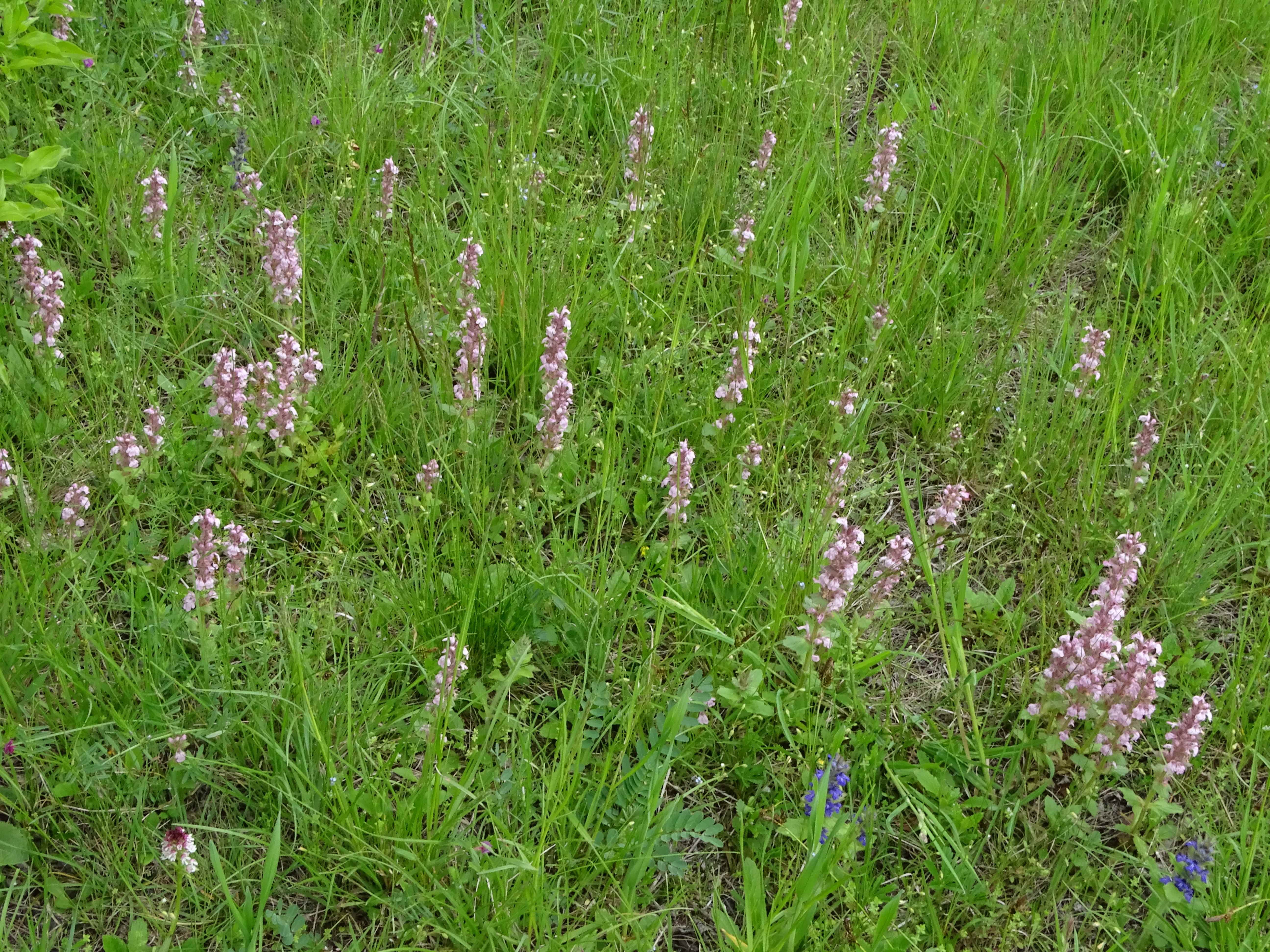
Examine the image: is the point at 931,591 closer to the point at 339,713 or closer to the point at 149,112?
the point at 339,713

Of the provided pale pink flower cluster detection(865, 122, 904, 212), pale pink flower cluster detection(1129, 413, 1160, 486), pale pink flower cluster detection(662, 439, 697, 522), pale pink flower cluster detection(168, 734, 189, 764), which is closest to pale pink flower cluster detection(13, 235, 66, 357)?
pale pink flower cluster detection(168, 734, 189, 764)

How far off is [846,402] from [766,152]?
1170 millimetres

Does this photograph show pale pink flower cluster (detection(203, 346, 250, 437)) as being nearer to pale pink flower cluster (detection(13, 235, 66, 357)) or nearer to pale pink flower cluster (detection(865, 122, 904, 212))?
pale pink flower cluster (detection(13, 235, 66, 357))

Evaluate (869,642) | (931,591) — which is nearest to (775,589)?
(869,642)

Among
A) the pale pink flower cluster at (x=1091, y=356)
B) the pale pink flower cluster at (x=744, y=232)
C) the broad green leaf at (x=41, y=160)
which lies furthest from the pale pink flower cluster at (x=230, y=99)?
the pale pink flower cluster at (x=1091, y=356)

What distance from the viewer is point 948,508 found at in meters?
3.00

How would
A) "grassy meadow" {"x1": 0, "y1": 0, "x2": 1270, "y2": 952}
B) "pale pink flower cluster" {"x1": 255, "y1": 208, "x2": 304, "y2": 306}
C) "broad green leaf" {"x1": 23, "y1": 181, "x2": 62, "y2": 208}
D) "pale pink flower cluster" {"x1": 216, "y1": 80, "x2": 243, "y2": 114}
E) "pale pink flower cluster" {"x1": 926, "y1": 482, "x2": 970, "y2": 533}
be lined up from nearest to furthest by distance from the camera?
"grassy meadow" {"x1": 0, "y1": 0, "x2": 1270, "y2": 952} < "broad green leaf" {"x1": 23, "y1": 181, "x2": 62, "y2": 208} < "pale pink flower cluster" {"x1": 926, "y1": 482, "x2": 970, "y2": 533} < "pale pink flower cluster" {"x1": 255, "y1": 208, "x2": 304, "y2": 306} < "pale pink flower cluster" {"x1": 216, "y1": 80, "x2": 243, "y2": 114}

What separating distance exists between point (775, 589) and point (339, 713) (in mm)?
1163

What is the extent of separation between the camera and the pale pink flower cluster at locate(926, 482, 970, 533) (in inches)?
118

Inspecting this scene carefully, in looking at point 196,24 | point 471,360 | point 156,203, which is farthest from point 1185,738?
point 196,24

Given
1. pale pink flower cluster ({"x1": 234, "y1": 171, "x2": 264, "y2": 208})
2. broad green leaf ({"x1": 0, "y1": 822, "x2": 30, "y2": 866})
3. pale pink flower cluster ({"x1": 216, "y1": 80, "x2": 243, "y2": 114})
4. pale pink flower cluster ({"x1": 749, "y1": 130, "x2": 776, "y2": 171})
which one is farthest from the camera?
pale pink flower cluster ({"x1": 216, "y1": 80, "x2": 243, "y2": 114})

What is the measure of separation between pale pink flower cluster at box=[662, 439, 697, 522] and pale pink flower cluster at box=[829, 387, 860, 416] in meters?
0.55

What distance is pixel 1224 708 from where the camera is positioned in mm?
2859

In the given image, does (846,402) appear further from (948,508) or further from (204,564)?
(204,564)
